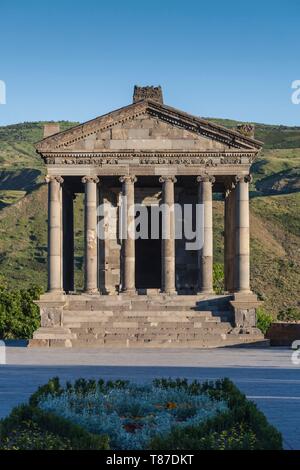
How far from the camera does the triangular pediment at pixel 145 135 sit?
54.8m

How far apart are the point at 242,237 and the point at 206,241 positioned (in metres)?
1.97

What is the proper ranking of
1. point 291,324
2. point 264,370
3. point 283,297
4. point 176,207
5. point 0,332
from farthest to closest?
1. point 283,297
2. point 0,332
3. point 176,207
4. point 291,324
5. point 264,370

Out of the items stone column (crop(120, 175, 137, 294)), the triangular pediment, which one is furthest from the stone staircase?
the triangular pediment

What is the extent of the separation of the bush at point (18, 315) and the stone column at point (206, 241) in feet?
85.4

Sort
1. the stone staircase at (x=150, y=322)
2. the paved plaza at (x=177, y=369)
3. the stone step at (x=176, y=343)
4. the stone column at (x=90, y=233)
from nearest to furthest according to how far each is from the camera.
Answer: the paved plaza at (x=177, y=369)
the stone step at (x=176, y=343)
the stone staircase at (x=150, y=322)
the stone column at (x=90, y=233)

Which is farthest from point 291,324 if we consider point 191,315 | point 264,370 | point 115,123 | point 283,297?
point 283,297

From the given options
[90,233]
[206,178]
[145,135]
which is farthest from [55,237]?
[206,178]

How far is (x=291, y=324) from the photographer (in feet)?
169

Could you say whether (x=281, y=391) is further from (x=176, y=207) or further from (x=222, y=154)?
(x=176, y=207)

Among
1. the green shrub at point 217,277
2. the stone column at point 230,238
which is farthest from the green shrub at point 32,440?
the green shrub at point 217,277

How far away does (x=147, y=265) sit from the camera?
6506cm

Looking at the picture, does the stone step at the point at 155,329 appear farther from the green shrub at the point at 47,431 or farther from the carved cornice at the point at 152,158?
the green shrub at the point at 47,431

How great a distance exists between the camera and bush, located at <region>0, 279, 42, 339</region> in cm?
7838

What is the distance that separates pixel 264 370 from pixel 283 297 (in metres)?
74.1
